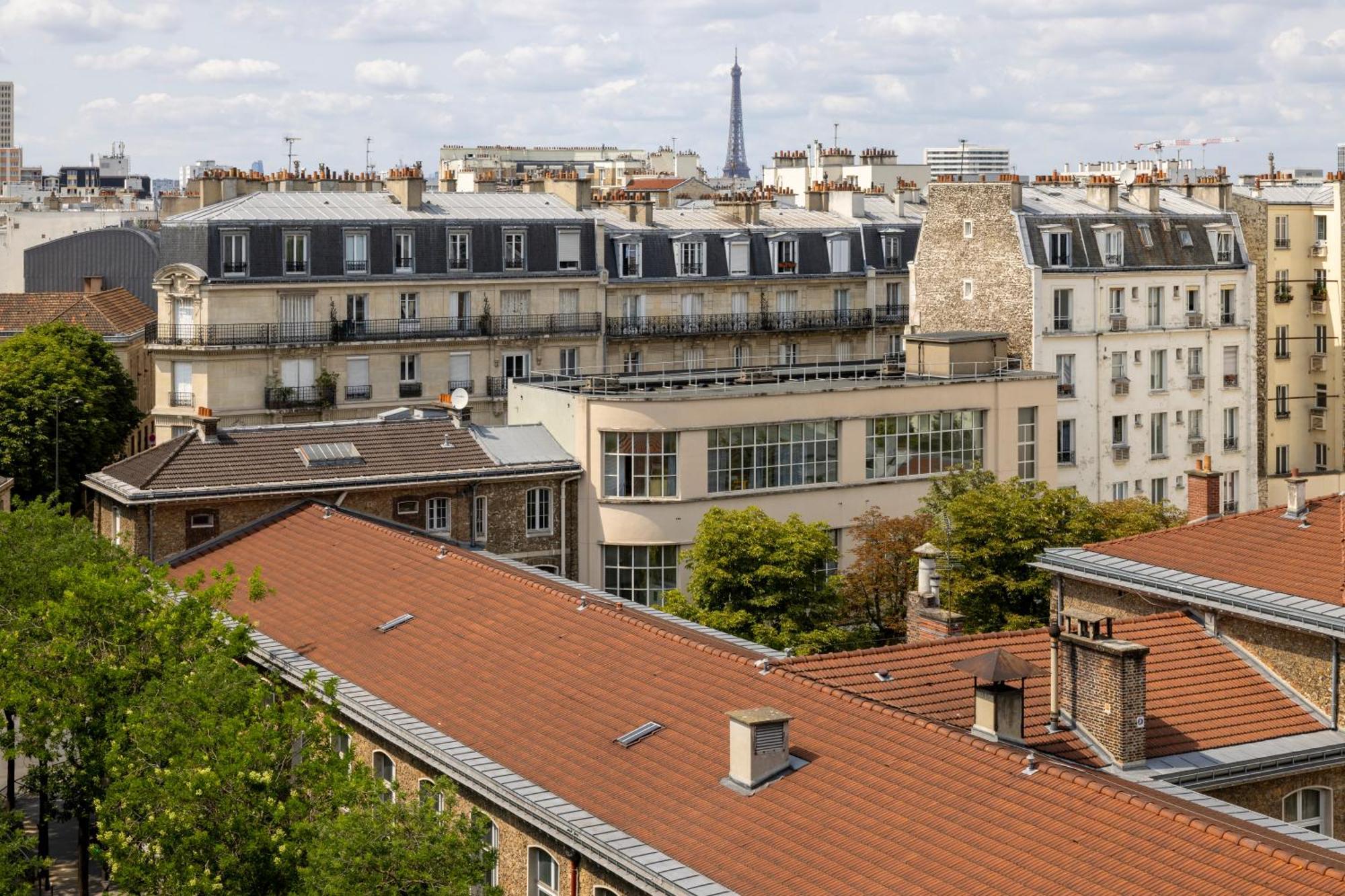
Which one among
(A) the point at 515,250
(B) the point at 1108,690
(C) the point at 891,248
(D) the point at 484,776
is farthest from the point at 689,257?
(D) the point at 484,776

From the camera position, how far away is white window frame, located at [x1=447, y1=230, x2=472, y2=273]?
74.7 m

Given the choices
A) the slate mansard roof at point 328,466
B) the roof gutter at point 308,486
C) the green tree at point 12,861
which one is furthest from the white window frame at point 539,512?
the green tree at point 12,861

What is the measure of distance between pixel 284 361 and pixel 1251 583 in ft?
147

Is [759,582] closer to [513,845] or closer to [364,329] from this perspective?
[513,845]

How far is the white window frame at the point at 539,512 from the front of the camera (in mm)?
56000

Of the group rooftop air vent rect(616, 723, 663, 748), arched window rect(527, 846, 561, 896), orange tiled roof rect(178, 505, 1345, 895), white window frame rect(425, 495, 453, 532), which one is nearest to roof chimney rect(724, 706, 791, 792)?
orange tiled roof rect(178, 505, 1345, 895)

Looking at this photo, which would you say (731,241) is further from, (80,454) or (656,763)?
(656,763)

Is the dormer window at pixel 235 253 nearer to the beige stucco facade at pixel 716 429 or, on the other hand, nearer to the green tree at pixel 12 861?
the beige stucco facade at pixel 716 429

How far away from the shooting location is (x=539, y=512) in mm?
56344

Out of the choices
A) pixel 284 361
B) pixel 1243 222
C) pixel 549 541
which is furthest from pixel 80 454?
pixel 1243 222

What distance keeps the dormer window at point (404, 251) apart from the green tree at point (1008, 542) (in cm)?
2827

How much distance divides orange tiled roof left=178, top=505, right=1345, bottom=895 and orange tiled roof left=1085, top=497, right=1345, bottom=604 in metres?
9.03

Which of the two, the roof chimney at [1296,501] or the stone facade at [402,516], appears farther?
the stone facade at [402,516]

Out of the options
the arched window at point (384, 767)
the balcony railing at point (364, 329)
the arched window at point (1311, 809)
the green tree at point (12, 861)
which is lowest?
the green tree at point (12, 861)
